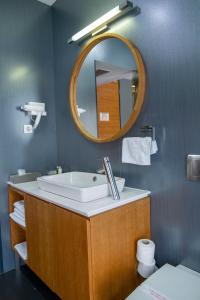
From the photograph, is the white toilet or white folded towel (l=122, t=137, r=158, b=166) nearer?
the white toilet

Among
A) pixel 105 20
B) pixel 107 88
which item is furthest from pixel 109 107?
pixel 105 20

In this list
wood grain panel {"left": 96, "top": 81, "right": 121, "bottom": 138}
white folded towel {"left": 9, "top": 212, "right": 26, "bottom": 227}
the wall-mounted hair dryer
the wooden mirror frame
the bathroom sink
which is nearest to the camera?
the bathroom sink

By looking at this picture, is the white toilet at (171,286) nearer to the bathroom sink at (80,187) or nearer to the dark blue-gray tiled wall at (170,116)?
the dark blue-gray tiled wall at (170,116)

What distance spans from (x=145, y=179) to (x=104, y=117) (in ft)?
1.87

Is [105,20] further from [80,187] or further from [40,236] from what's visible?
[40,236]

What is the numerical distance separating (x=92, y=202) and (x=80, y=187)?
17 centimetres

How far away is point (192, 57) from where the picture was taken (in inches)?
43.8

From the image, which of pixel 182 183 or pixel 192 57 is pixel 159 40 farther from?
pixel 182 183

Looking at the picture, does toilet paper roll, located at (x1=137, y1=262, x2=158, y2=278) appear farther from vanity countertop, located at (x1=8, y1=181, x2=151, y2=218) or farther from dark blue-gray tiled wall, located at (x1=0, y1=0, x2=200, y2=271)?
vanity countertop, located at (x1=8, y1=181, x2=151, y2=218)

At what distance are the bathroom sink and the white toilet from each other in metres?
0.51

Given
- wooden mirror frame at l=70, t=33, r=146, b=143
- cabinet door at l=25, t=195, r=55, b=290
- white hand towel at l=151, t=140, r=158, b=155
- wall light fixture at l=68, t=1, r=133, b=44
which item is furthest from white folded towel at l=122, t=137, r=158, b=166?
wall light fixture at l=68, t=1, r=133, b=44

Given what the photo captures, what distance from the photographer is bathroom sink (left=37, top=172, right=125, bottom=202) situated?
119cm

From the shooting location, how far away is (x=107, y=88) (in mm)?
1580

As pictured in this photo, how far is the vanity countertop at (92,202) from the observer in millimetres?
1081
